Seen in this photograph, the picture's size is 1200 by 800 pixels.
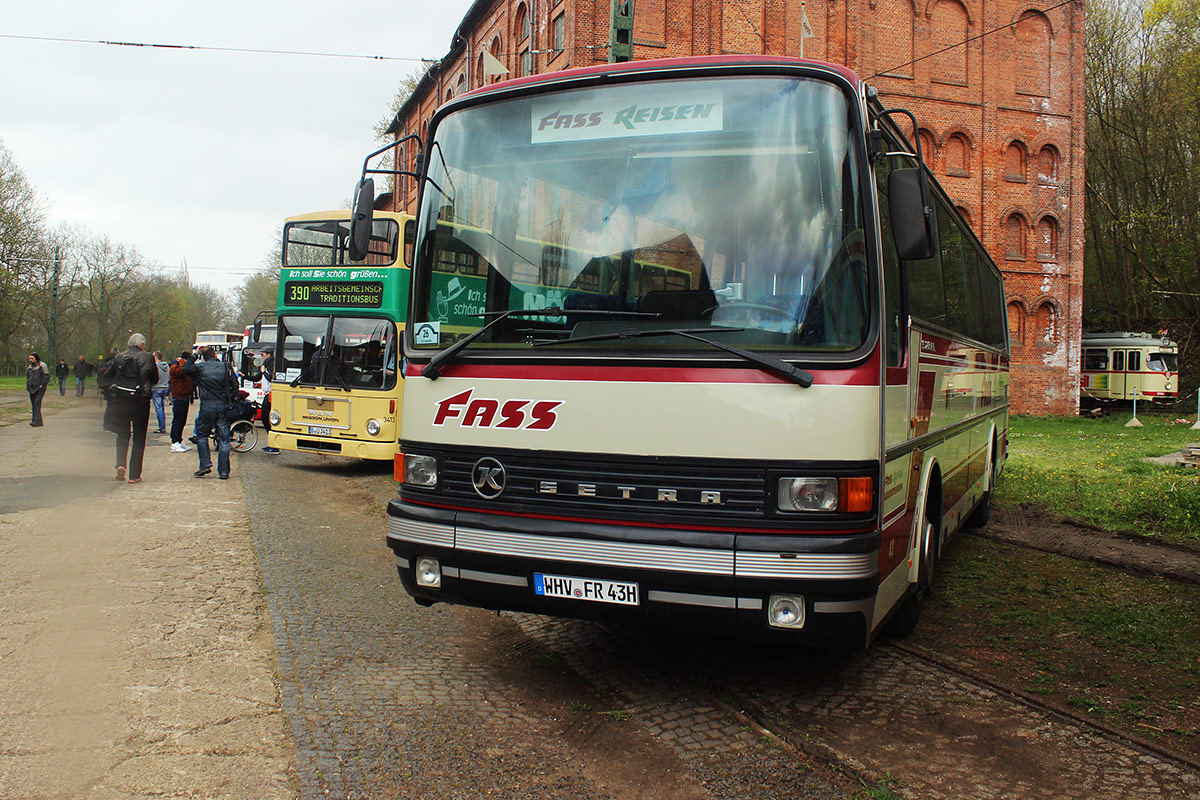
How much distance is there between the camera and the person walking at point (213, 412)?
537 inches

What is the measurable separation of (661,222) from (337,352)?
39.0 ft

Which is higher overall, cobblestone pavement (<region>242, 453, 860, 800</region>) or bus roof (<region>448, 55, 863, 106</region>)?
bus roof (<region>448, 55, 863, 106</region>)

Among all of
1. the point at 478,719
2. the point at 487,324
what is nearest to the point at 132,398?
the point at 487,324

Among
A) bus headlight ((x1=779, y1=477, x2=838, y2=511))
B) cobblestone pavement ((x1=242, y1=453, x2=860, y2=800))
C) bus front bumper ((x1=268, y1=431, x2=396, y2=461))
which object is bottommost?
cobblestone pavement ((x1=242, y1=453, x2=860, y2=800))

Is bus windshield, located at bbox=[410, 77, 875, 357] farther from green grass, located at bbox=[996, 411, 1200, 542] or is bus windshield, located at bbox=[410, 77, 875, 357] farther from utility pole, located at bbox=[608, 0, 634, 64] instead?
utility pole, located at bbox=[608, 0, 634, 64]

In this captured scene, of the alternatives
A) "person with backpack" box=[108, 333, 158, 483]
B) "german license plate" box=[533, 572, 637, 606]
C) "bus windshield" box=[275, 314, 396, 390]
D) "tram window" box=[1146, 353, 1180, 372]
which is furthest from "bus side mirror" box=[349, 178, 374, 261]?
"tram window" box=[1146, 353, 1180, 372]

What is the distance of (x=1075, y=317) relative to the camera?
3694cm

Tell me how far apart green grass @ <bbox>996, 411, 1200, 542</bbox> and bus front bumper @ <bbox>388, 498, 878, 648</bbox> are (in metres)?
6.94

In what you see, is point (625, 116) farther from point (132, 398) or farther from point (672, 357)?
point (132, 398)


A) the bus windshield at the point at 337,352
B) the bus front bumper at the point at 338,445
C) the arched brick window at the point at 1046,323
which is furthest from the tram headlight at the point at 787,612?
the arched brick window at the point at 1046,323

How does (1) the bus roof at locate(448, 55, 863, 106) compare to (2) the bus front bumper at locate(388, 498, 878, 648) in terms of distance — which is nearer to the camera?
(2) the bus front bumper at locate(388, 498, 878, 648)

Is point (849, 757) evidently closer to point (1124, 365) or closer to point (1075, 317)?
point (1075, 317)

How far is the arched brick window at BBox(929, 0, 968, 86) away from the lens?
34.4 meters

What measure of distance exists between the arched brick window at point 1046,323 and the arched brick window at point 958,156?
6.09 m
